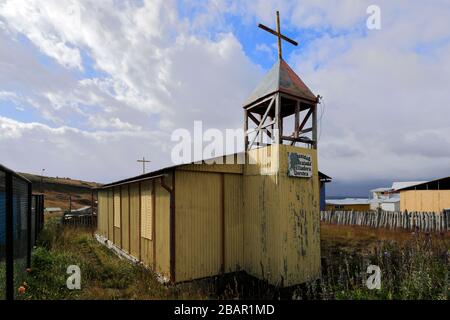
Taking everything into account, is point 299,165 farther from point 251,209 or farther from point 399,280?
point 399,280

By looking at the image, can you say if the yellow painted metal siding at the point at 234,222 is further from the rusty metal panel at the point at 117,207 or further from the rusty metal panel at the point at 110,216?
the rusty metal panel at the point at 110,216

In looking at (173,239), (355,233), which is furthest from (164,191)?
(355,233)

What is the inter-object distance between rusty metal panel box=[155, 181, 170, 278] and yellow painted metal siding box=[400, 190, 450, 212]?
23594 mm

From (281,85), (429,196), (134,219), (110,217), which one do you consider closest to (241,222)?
(134,219)

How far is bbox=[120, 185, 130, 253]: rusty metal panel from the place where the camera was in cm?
1079

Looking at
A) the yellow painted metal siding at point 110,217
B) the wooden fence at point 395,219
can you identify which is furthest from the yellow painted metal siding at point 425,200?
the yellow painted metal siding at point 110,217

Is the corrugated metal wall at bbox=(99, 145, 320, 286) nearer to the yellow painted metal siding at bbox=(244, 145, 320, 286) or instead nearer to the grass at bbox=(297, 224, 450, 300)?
the yellow painted metal siding at bbox=(244, 145, 320, 286)

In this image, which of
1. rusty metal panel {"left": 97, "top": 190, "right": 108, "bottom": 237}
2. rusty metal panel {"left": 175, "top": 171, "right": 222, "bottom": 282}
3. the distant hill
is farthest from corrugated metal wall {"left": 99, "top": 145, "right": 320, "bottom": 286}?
the distant hill

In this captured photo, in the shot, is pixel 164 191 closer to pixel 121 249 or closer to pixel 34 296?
pixel 34 296

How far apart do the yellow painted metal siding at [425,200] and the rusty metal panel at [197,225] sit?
22.2 m

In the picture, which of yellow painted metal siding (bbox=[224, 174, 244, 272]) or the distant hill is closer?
yellow painted metal siding (bbox=[224, 174, 244, 272])

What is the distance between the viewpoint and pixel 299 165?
7902 mm

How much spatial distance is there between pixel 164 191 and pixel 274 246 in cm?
354
